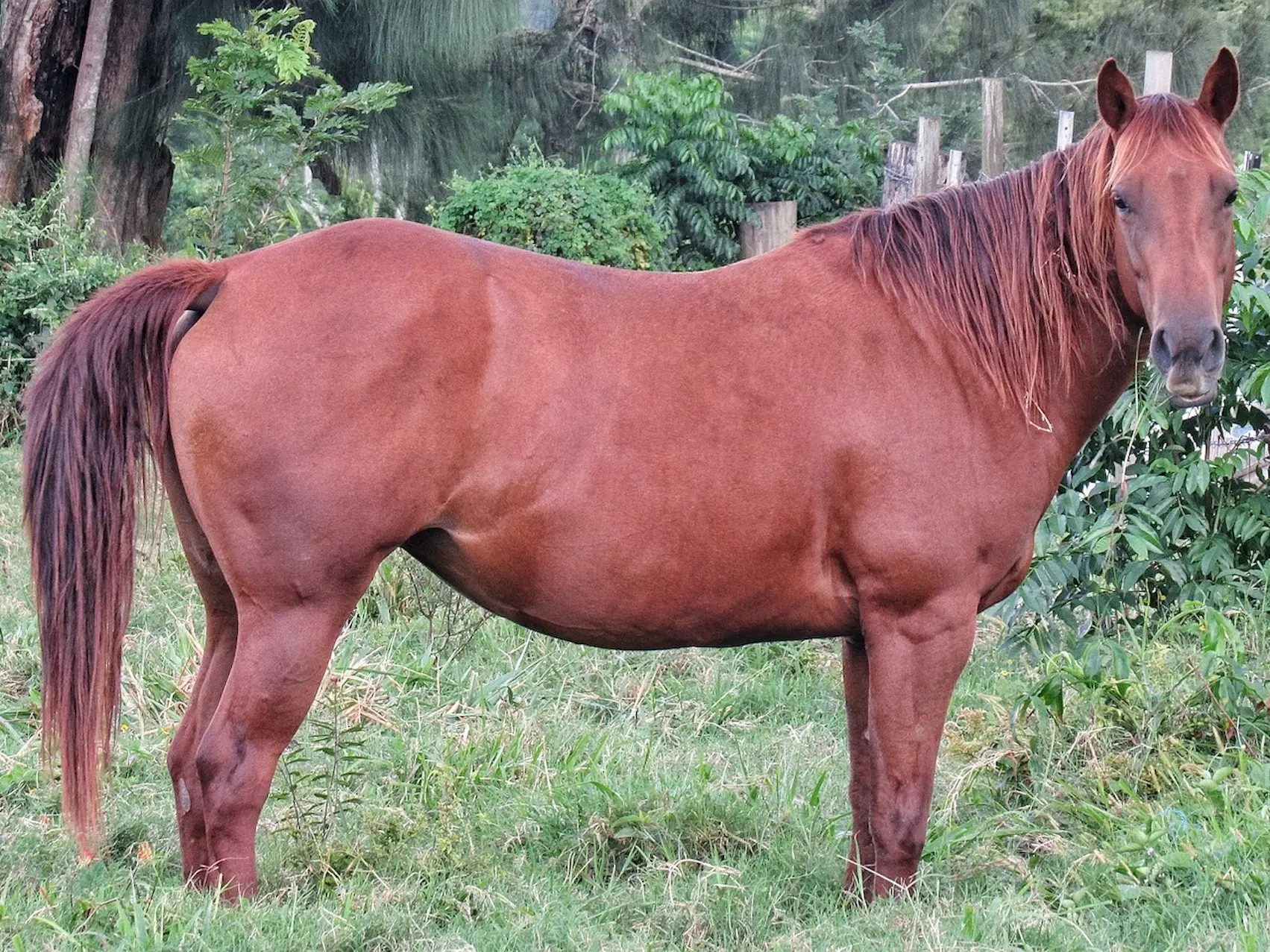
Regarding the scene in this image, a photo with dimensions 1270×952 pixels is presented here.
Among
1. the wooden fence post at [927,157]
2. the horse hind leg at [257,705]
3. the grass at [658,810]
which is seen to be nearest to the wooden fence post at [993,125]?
the wooden fence post at [927,157]

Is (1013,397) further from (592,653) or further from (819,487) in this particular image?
(592,653)

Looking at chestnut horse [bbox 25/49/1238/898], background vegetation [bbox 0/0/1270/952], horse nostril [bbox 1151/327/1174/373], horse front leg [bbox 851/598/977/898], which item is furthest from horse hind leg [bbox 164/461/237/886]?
horse nostril [bbox 1151/327/1174/373]

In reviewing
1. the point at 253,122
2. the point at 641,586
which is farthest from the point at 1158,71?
the point at 253,122

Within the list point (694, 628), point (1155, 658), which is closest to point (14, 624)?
point (694, 628)

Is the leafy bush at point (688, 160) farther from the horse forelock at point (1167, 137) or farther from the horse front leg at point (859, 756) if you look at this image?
the horse forelock at point (1167, 137)

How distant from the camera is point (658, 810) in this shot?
3385 mm

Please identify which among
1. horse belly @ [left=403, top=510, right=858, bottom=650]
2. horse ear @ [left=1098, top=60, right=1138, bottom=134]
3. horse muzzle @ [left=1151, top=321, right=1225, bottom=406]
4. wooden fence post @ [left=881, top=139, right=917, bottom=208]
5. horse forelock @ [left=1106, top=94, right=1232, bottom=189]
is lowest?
horse belly @ [left=403, top=510, right=858, bottom=650]

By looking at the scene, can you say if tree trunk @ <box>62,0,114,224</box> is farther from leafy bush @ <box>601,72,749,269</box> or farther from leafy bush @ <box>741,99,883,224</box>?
leafy bush @ <box>741,99,883,224</box>

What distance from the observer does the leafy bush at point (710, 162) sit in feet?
31.9

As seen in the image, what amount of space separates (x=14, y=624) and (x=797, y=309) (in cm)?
352

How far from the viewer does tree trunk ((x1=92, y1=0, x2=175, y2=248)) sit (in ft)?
28.5

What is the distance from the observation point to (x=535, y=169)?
8.03 meters

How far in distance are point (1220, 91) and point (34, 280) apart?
698 centimetres

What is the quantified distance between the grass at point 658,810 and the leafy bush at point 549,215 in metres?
3.57
